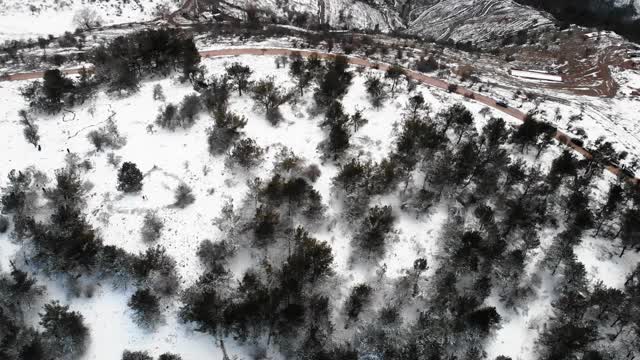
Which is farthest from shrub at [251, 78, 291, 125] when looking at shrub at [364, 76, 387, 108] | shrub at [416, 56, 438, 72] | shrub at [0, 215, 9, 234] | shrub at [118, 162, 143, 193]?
shrub at [0, 215, 9, 234]

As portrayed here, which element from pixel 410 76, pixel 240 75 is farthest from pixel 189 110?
pixel 410 76

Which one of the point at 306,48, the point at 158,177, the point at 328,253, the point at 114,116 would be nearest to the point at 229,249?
the point at 328,253

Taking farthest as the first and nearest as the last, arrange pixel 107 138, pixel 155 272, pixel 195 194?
1. pixel 107 138
2. pixel 195 194
3. pixel 155 272

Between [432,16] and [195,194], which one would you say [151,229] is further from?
[432,16]

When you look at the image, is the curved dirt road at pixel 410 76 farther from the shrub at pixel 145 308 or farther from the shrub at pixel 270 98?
the shrub at pixel 145 308

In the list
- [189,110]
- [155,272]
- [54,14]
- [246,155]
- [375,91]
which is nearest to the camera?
[155,272]

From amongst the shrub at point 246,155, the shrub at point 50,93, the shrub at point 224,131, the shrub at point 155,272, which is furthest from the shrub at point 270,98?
the shrub at point 50,93
